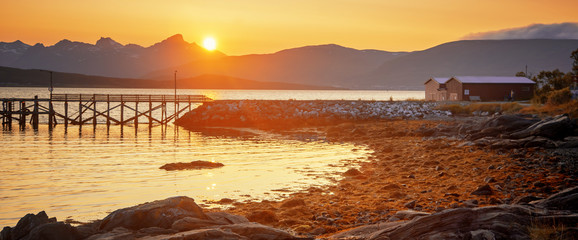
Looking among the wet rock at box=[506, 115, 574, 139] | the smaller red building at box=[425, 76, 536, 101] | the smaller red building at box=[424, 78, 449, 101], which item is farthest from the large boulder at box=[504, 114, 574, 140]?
the smaller red building at box=[424, 78, 449, 101]

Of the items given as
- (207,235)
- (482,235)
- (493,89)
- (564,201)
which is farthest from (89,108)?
(482,235)

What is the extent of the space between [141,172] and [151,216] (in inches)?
523

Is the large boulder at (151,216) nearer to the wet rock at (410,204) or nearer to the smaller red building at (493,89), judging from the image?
the wet rock at (410,204)

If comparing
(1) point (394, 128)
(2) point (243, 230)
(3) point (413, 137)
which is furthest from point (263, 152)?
(2) point (243, 230)

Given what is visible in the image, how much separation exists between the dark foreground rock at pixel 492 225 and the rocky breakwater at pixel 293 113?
45.4 meters

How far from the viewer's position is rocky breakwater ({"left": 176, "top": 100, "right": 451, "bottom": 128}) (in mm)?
56094

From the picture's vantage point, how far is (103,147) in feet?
118

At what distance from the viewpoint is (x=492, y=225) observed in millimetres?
9000

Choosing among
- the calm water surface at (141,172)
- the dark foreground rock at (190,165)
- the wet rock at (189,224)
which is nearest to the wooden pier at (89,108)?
the calm water surface at (141,172)

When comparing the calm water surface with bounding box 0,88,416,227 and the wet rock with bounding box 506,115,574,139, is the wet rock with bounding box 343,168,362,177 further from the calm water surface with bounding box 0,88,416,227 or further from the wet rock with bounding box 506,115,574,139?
the wet rock with bounding box 506,115,574,139

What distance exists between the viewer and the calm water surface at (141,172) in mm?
16938

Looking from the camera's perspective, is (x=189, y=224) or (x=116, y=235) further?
(x=189, y=224)

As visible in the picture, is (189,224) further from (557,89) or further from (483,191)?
(557,89)

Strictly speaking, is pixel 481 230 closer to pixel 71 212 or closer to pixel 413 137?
pixel 71 212
